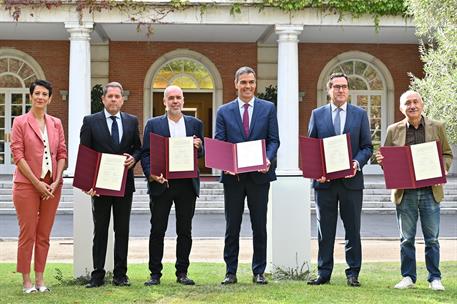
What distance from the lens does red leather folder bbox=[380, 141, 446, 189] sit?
697cm

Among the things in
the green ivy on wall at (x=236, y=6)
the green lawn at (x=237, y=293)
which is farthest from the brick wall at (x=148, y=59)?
the green lawn at (x=237, y=293)

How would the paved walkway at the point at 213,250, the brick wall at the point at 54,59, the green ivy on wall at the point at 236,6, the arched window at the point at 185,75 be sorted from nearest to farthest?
the paved walkway at the point at 213,250
the green ivy on wall at the point at 236,6
the brick wall at the point at 54,59
the arched window at the point at 185,75

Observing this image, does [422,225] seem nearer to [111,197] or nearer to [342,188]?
[342,188]

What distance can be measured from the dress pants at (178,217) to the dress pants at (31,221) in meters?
0.93

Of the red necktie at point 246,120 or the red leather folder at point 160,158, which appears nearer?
the red leather folder at point 160,158

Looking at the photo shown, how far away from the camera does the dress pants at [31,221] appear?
6.89m

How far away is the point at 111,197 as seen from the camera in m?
7.23

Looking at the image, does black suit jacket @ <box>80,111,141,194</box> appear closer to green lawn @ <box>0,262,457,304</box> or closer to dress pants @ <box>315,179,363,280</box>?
green lawn @ <box>0,262,457,304</box>

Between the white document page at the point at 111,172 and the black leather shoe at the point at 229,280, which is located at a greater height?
the white document page at the point at 111,172

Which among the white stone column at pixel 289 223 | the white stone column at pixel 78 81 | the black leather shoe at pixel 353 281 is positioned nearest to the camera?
the black leather shoe at pixel 353 281

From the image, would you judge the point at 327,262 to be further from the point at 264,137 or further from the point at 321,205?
the point at 264,137

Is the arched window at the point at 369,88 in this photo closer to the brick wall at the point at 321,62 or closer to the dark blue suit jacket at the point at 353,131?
the brick wall at the point at 321,62

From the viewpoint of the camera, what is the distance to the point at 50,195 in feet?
22.6

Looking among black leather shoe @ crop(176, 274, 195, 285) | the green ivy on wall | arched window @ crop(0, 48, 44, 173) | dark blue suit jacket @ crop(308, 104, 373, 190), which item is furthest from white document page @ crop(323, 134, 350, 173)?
arched window @ crop(0, 48, 44, 173)
